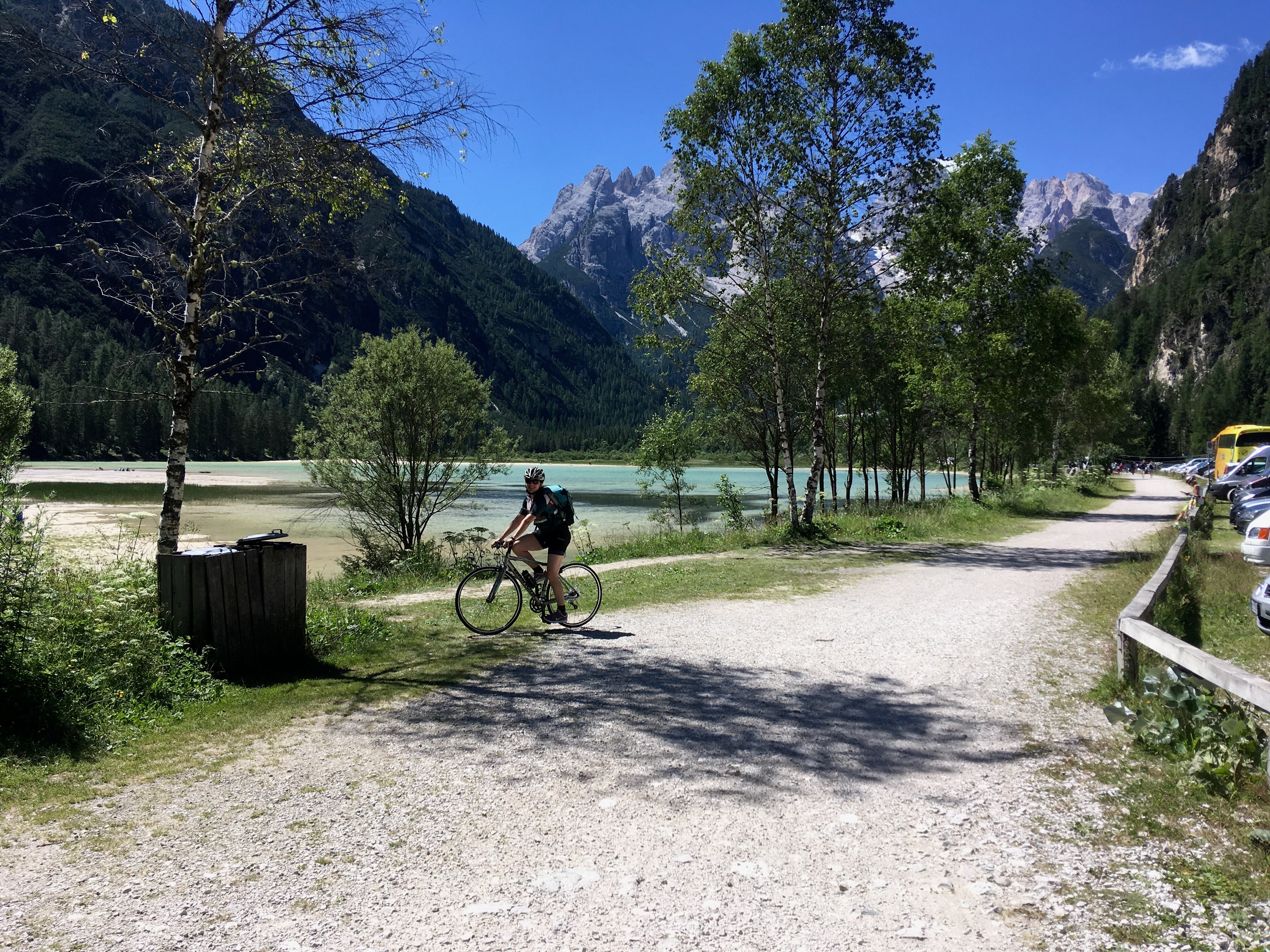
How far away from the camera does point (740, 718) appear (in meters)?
6.33

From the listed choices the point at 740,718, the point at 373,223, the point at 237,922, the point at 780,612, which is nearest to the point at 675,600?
the point at 780,612

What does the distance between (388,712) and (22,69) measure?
25.3 feet

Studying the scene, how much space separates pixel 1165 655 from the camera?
573 centimetres

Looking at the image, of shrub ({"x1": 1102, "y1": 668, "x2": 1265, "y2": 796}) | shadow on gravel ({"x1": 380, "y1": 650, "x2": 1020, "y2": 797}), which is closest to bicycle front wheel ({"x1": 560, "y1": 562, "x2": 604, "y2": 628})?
shadow on gravel ({"x1": 380, "y1": 650, "x2": 1020, "y2": 797})

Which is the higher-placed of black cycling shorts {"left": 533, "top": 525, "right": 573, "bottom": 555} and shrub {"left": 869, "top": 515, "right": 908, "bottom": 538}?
black cycling shorts {"left": 533, "top": 525, "right": 573, "bottom": 555}

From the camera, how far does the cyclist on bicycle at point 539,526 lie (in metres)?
9.52

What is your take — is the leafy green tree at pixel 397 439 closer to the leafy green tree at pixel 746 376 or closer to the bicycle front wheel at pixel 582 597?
the leafy green tree at pixel 746 376

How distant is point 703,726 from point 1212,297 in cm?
18636

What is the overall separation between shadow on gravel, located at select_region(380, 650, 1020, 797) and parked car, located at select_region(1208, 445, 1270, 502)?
29.2 metres

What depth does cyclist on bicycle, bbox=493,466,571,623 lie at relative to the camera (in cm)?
952

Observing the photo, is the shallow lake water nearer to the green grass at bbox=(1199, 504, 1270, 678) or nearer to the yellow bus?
the green grass at bbox=(1199, 504, 1270, 678)

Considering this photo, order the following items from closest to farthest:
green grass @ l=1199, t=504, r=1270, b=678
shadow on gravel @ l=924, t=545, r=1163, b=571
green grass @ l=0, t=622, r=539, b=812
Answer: green grass @ l=0, t=622, r=539, b=812 < green grass @ l=1199, t=504, r=1270, b=678 < shadow on gravel @ l=924, t=545, r=1163, b=571

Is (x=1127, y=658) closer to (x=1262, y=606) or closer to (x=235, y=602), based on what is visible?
(x=1262, y=606)

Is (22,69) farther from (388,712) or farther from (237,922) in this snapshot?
(237,922)
